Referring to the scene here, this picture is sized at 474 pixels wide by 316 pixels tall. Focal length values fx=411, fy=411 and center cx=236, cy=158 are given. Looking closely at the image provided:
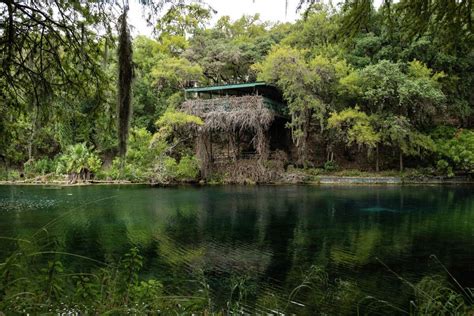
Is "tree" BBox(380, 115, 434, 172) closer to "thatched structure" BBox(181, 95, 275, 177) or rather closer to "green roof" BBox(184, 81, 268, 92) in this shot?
"thatched structure" BBox(181, 95, 275, 177)

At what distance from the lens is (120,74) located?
4.13 metres

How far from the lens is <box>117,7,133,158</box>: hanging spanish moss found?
396 centimetres

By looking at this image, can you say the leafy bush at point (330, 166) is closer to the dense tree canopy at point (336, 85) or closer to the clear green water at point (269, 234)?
the dense tree canopy at point (336, 85)

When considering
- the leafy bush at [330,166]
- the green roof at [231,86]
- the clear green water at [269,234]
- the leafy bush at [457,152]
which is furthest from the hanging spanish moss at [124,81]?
the leafy bush at [330,166]

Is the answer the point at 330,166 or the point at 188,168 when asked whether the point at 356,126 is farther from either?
the point at 188,168

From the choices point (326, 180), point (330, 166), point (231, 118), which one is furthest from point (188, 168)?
point (330, 166)

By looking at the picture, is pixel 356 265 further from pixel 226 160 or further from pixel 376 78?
pixel 226 160

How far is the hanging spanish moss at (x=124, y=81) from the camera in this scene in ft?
13.0

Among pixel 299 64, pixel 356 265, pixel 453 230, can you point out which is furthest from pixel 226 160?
pixel 356 265

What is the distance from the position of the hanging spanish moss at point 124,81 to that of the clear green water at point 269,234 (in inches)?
28.0

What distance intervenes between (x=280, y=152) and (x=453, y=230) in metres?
15.7

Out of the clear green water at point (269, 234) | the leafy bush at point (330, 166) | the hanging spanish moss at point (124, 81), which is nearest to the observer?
the hanging spanish moss at point (124, 81)

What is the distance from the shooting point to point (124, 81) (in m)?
4.17

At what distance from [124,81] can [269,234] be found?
701 centimetres
